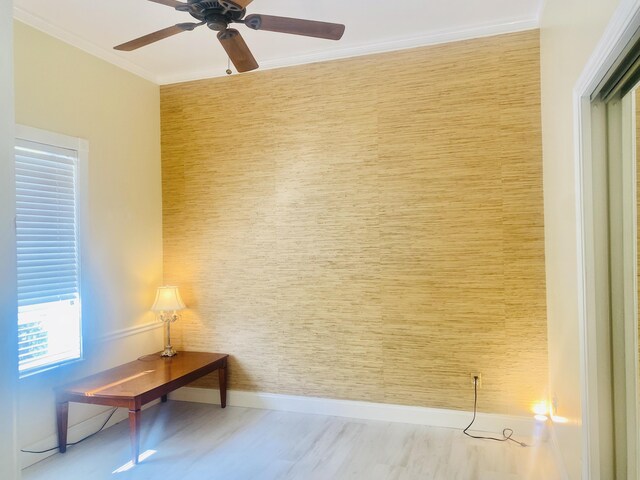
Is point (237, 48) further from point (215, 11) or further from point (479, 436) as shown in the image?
point (479, 436)

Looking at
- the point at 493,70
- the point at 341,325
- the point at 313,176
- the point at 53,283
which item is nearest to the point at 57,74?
the point at 53,283

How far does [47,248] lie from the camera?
295cm

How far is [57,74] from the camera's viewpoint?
9.93 ft

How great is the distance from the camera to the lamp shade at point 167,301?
3617 mm

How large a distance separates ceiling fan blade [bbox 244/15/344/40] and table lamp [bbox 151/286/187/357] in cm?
235

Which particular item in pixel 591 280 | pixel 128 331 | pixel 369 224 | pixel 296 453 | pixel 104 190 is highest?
pixel 104 190

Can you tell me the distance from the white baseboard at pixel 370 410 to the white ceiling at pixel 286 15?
2791 millimetres

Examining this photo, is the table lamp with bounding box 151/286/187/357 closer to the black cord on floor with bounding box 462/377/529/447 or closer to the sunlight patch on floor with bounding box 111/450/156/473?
the sunlight patch on floor with bounding box 111/450/156/473

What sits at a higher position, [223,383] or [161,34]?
[161,34]

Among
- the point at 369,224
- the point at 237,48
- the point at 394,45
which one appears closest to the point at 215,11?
the point at 237,48

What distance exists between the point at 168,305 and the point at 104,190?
3.49 ft

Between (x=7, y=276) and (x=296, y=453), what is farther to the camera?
(x=296, y=453)

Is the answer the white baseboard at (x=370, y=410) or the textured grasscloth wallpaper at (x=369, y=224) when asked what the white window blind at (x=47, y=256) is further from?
the white baseboard at (x=370, y=410)

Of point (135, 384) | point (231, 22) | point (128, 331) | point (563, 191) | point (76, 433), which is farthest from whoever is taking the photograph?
point (128, 331)
